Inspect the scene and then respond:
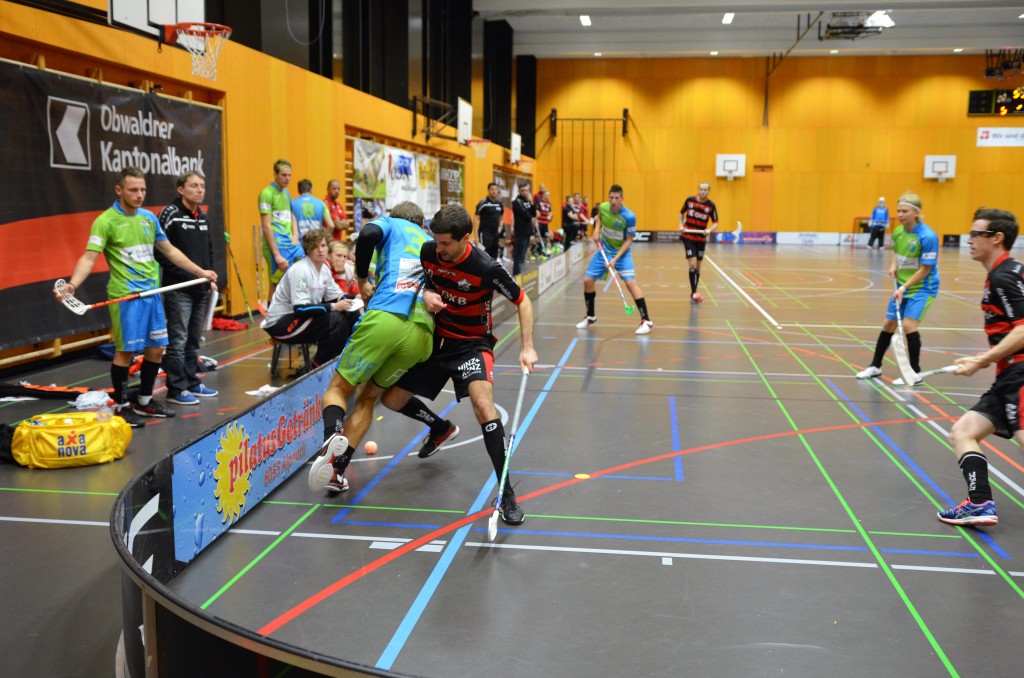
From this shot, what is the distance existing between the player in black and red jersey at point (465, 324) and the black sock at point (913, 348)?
511 centimetres

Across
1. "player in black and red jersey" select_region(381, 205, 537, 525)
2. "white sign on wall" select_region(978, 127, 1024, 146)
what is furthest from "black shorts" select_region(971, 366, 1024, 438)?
→ "white sign on wall" select_region(978, 127, 1024, 146)

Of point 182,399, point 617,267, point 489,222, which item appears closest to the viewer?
point 182,399

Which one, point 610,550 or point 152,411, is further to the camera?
point 152,411

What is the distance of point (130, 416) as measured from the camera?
668 centimetres

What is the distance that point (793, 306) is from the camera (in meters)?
15.1

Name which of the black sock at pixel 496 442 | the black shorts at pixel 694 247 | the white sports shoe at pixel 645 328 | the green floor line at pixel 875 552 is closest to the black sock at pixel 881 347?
the green floor line at pixel 875 552

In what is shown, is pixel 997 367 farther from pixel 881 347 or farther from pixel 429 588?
pixel 881 347

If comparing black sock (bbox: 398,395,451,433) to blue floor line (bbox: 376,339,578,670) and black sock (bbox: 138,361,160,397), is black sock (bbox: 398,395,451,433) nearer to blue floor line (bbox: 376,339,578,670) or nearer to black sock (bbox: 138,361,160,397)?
blue floor line (bbox: 376,339,578,670)

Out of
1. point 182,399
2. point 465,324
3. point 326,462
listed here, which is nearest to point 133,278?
point 182,399

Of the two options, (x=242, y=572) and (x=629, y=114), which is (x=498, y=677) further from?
(x=629, y=114)

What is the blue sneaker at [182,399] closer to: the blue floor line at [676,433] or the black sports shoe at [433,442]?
the black sports shoe at [433,442]

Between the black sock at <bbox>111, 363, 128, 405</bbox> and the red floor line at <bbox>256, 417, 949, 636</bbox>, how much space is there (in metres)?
3.62

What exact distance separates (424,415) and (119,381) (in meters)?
2.79

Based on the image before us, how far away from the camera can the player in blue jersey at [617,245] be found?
38.4 ft
